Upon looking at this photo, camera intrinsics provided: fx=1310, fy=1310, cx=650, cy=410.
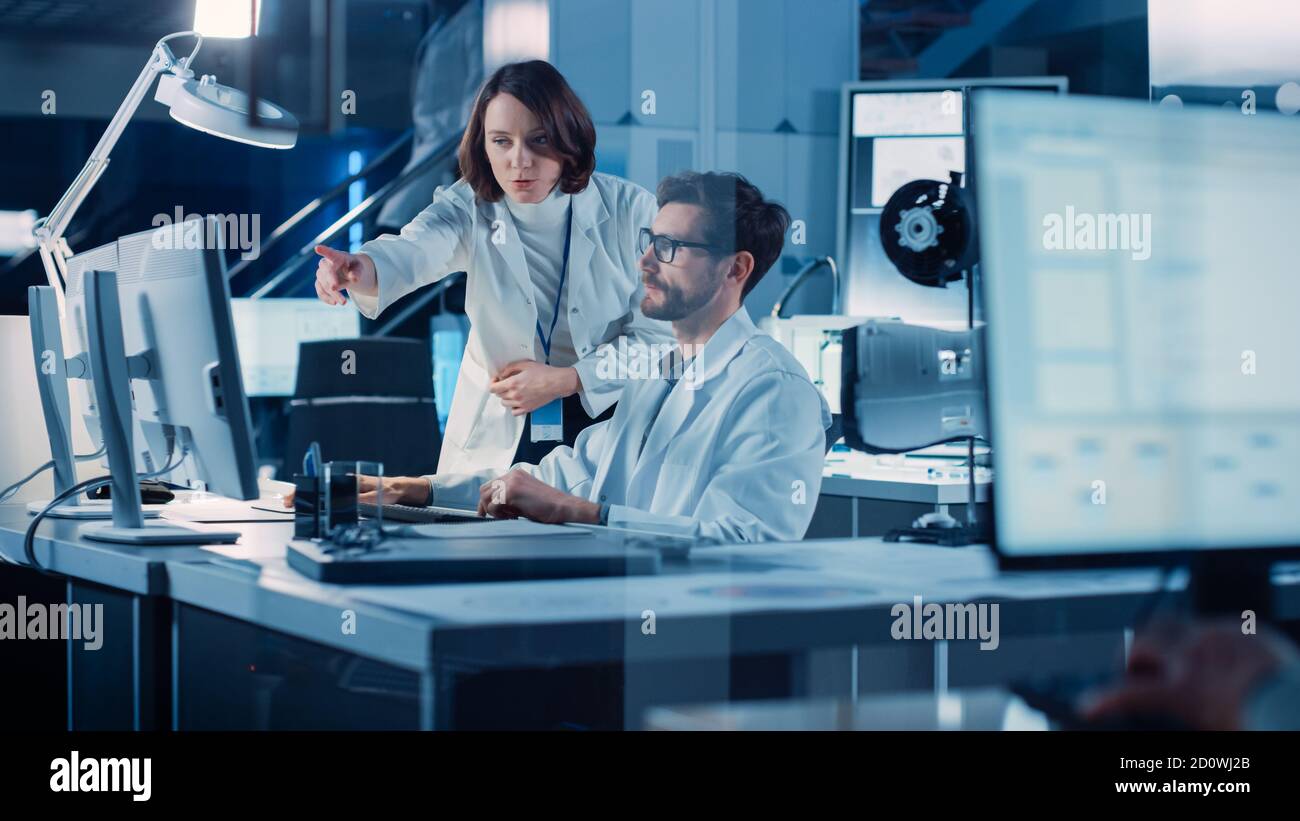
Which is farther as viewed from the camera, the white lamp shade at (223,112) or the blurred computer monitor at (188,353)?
the white lamp shade at (223,112)

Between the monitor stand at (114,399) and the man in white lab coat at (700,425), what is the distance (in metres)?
0.49

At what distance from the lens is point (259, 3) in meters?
2.17

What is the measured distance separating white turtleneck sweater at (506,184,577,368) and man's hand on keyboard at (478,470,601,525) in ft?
3.32

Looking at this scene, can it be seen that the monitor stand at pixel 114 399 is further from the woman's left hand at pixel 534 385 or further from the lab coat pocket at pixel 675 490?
the woman's left hand at pixel 534 385

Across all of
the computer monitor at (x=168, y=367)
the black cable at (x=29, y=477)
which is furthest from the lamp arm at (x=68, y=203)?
the computer monitor at (x=168, y=367)

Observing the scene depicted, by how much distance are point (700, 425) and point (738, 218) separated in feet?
1.36

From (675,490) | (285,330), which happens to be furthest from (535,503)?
(285,330)

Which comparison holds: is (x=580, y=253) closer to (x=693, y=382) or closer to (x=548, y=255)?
(x=548, y=255)

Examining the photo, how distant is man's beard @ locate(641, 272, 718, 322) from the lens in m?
2.31

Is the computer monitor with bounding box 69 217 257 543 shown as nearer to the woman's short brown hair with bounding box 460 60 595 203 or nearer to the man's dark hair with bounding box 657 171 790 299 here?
the man's dark hair with bounding box 657 171 790 299

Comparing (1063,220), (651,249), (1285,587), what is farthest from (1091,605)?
(651,249)

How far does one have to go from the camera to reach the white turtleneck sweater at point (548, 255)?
9.54 feet
